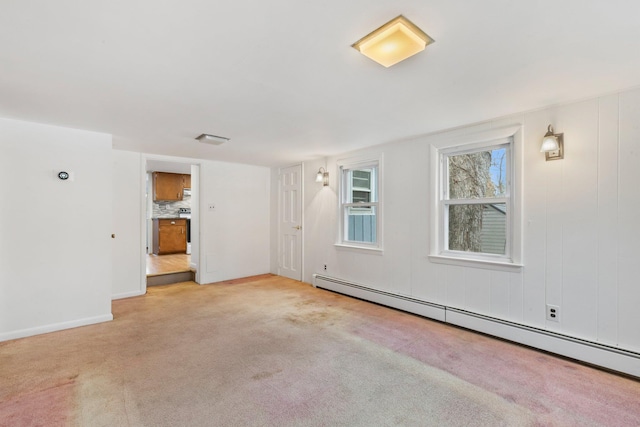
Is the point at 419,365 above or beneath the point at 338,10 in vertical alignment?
beneath

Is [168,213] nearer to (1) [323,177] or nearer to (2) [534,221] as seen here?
(1) [323,177]

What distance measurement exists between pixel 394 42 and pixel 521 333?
8.90 ft

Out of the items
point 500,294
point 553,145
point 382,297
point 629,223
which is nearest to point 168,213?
point 382,297

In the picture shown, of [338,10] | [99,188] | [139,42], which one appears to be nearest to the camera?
[338,10]

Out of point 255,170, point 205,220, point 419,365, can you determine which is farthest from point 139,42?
point 255,170

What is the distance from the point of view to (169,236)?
24.8ft

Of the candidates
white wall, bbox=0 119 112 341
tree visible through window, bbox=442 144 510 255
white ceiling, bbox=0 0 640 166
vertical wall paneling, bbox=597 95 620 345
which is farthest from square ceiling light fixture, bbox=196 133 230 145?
vertical wall paneling, bbox=597 95 620 345

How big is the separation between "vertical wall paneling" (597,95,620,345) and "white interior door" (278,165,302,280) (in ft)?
13.0

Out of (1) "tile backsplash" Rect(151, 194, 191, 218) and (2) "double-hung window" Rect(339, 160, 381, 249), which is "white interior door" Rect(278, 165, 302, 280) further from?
(1) "tile backsplash" Rect(151, 194, 191, 218)

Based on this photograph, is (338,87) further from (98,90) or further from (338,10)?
(98,90)

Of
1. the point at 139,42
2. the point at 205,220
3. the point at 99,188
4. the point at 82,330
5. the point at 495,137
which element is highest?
the point at 139,42

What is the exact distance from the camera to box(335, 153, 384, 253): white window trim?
4.00 metres

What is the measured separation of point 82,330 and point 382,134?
3928mm

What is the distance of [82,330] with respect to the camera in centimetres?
A: 311
